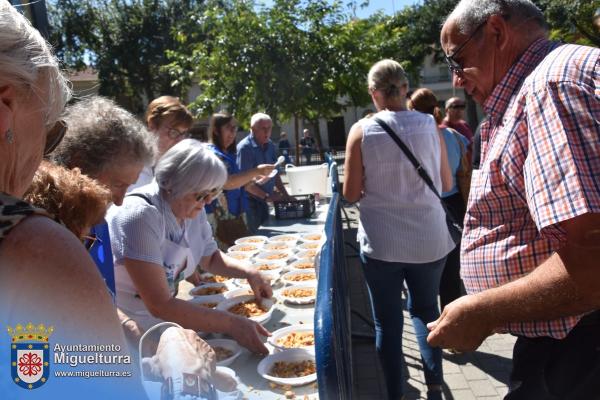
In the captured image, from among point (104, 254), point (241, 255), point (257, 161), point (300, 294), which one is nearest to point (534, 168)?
point (104, 254)

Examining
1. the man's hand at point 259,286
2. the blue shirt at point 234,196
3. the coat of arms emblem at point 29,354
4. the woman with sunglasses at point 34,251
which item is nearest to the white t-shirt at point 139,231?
the man's hand at point 259,286

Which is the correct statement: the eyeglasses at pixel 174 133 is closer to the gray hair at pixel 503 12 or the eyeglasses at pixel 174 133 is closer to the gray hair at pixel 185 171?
the gray hair at pixel 185 171

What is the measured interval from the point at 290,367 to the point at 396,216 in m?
1.29

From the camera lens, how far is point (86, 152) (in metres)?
1.80

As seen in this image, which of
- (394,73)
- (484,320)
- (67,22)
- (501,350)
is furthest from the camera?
(67,22)

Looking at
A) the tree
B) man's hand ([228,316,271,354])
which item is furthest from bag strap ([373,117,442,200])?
the tree

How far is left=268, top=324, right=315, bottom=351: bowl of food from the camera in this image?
1.98m

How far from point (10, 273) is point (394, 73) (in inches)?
98.1

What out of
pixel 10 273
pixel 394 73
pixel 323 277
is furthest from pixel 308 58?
pixel 10 273

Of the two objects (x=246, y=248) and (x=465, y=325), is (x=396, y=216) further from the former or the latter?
(x=246, y=248)

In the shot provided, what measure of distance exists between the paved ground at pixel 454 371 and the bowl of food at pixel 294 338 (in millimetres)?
1591

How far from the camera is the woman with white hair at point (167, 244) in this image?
1935 millimetres

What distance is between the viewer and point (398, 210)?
2.83 m

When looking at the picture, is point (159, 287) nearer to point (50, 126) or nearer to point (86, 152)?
point (86, 152)
